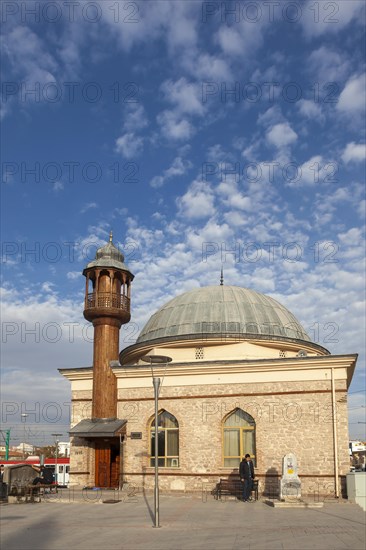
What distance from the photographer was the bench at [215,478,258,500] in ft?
61.3

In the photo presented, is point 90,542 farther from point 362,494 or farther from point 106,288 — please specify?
point 106,288

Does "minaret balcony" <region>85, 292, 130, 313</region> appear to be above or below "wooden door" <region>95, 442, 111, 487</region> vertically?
above

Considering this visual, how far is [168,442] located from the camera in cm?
2116

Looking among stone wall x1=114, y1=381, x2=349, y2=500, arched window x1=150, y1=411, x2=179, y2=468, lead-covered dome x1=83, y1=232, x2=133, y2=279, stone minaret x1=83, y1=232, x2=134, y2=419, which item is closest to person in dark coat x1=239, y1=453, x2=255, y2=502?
stone wall x1=114, y1=381, x2=349, y2=500

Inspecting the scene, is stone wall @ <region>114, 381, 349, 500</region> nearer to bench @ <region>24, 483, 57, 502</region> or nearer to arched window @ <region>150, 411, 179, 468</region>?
arched window @ <region>150, 411, 179, 468</region>

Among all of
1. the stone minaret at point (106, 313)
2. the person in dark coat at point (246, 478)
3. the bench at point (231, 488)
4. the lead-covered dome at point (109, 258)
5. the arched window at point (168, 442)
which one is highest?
the lead-covered dome at point (109, 258)

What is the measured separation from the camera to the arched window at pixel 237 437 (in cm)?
2042

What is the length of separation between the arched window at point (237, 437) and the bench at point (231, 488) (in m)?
0.67

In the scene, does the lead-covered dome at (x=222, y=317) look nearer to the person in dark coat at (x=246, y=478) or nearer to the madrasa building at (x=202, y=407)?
the madrasa building at (x=202, y=407)

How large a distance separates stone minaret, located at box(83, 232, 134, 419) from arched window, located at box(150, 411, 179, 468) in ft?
6.77

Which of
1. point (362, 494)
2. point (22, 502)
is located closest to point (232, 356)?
point (362, 494)

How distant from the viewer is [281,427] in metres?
20.1

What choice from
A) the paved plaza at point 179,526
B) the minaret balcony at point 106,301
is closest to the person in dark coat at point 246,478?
the paved plaza at point 179,526

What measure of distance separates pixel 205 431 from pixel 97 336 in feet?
19.6
